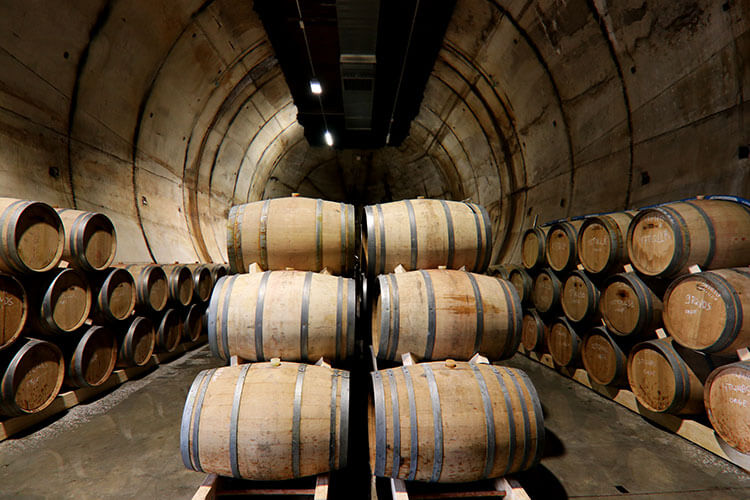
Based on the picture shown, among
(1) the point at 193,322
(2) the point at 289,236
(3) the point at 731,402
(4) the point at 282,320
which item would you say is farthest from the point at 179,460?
(3) the point at 731,402

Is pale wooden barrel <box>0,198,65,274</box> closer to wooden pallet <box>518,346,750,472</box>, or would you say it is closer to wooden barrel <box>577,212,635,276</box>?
wooden barrel <box>577,212,635,276</box>

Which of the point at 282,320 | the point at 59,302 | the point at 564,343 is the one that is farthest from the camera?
the point at 564,343

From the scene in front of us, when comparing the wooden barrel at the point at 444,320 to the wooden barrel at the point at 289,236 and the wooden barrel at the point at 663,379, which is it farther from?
the wooden barrel at the point at 663,379

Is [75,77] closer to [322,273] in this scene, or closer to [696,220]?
[322,273]

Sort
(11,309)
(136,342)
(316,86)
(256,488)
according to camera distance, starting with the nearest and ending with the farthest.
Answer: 1. (256,488)
2. (11,309)
3. (136,342)
4. (316,86)

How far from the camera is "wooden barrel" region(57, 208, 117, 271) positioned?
12.2 feet

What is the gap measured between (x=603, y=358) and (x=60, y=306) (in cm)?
672

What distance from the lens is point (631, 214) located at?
13.8 feet

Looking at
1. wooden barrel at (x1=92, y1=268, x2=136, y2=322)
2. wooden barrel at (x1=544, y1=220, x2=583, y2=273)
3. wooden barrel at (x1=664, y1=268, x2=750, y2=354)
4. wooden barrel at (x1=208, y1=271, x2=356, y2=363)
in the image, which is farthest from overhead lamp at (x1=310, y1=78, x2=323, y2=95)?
wooden barrel at (x1=664, y1=268, x2=750, y2=354)

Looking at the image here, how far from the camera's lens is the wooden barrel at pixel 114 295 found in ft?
13.1

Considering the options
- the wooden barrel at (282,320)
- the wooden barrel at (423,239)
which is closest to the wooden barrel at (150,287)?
the wooden barrel at (282,320)

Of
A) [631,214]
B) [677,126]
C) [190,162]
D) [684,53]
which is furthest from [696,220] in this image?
[190,162]

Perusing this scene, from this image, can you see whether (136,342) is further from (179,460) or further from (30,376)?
(179,460)

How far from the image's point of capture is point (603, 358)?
403cm
